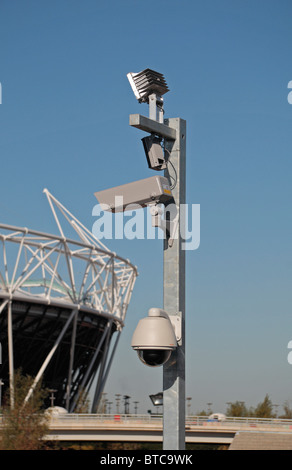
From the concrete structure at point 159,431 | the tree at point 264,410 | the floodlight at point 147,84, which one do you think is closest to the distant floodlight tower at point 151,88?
the floodlight at point 147,84

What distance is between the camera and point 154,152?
630 centimetres

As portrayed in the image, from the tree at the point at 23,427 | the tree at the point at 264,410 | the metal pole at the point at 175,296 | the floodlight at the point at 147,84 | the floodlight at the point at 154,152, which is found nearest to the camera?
the metal pole at the point at 175,296

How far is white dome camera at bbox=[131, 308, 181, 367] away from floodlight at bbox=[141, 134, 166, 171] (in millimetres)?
1263

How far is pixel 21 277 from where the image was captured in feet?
196

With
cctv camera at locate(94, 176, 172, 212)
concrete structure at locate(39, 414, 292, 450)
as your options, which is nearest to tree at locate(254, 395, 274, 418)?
concrete structure at locate(39, 414, 292, 450)

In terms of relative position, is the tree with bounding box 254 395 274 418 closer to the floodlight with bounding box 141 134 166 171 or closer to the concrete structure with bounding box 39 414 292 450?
the concrete structure with bounding box 39 414 292 450

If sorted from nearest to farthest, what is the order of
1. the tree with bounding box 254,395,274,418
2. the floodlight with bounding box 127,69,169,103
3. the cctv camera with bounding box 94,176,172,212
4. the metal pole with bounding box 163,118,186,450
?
the metal pole with bounding box 163,118,186,450
the cctv camera with bounding box 94,176,172,212
the floodlight with bounding box 127,69,169,103
the tree with bounding box 254,395,274,418

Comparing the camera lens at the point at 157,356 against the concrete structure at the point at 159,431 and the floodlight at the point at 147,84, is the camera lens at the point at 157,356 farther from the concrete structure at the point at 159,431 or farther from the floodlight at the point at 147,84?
the concrete structure at the point at 159,431

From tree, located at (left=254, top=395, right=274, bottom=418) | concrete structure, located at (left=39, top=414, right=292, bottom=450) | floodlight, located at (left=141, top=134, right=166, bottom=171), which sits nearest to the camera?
floodlight, located at (left=141, top=134, right=166, bottom=171)

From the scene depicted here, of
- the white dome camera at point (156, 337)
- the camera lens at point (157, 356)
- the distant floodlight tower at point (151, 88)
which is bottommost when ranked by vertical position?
the camera lens at point (157, 356)

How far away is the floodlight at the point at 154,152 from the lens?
6.30 metres

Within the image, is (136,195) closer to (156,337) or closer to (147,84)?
(147,84)

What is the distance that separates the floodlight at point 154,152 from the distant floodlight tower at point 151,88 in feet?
0.58

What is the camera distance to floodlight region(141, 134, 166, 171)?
630cm
